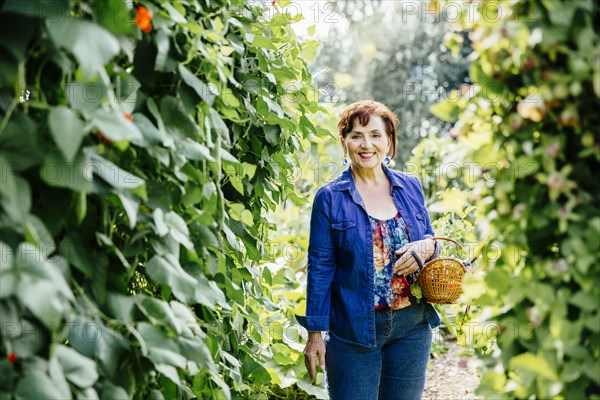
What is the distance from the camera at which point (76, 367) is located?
4.04ft

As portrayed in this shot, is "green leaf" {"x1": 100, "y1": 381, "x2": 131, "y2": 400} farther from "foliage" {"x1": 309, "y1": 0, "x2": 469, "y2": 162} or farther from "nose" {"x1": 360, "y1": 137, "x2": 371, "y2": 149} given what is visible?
"foliage" {"x1": 309, "y1": 0, "x2": 469, "y2": 162}

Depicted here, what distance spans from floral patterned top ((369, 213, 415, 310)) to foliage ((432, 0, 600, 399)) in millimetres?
1043

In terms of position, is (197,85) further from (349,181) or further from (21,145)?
(349,181)

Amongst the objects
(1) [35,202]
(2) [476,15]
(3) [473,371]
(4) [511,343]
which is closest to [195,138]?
(1) [35,202]

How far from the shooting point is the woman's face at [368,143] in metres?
2.59

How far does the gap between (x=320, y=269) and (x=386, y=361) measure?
413 millimetres

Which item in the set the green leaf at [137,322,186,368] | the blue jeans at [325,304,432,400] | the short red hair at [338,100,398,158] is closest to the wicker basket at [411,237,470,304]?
the blue jeans at [325,304,432,400]

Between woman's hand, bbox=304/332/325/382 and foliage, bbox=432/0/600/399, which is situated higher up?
foliage, bbox=432/0/600/399

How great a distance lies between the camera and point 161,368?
1388 millimetres

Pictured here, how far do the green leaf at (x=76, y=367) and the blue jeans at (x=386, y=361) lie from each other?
4.44ft

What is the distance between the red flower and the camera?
1.36m

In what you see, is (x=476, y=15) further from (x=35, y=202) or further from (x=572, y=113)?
(x=35, y=202)

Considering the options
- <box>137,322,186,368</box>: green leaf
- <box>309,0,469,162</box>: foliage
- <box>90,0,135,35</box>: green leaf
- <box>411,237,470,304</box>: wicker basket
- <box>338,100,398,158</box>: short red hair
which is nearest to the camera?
<box>90,0,135,35</box>: green leaf

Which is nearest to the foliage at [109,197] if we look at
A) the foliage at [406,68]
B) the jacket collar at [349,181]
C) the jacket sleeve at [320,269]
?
the jacket sleeve at [320,269]
